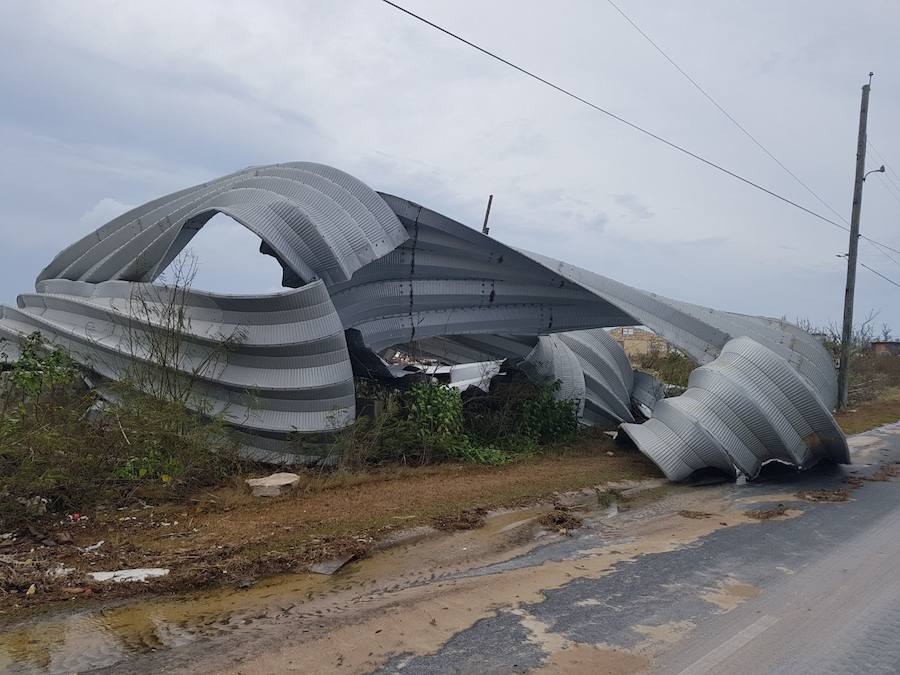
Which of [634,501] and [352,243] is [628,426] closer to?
[634,501]

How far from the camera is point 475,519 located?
7.11m

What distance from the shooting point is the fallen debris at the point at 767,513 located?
748cm

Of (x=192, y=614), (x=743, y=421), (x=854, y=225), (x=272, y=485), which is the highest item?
(x=854, y=225)

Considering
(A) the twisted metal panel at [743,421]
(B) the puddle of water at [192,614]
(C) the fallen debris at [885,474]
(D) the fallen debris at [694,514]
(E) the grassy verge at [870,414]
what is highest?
(A) the twisted metal panel at [743,421]

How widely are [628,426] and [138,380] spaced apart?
6.84 meters

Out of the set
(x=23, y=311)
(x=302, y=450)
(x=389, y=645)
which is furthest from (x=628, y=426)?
(x=23, y=311)

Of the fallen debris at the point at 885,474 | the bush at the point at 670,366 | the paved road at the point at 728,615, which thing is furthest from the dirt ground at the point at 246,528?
the bush at the point at 670,366

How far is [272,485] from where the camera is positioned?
763 cm

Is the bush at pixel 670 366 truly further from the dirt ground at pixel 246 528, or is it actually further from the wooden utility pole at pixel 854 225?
the dirt ground at pixel 246 528

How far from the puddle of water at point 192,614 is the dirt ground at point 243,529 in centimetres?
23

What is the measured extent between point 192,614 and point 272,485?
10.4 ft

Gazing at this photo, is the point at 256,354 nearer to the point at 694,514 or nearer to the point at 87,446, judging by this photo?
the point at 87,446

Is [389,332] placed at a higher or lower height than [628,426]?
higher

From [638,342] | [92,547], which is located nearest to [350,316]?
[92,547]
